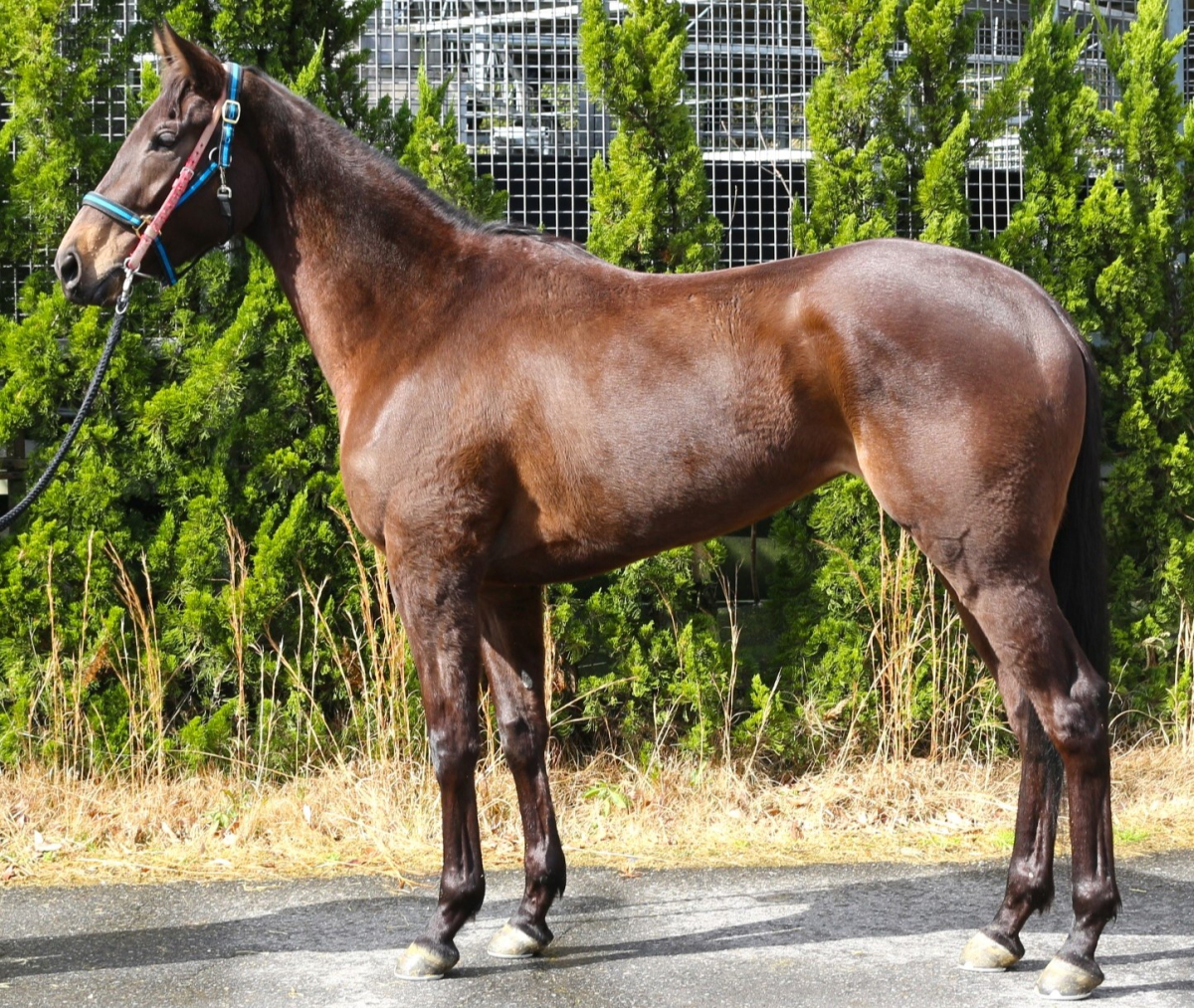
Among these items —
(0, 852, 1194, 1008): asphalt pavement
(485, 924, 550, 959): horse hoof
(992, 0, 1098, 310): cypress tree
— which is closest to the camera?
(0, 852, 1194, 1008): asphalt pavement

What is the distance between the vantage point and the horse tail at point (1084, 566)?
Answer: 372cm

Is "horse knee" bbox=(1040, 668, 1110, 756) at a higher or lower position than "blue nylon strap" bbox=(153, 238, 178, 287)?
lower

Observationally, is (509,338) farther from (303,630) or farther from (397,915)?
(303,630)

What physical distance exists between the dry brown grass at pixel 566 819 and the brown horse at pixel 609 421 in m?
1.14

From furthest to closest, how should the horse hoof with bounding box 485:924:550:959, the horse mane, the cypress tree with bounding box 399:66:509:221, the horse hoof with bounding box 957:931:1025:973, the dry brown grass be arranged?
the cypress tree with bounding box 399:66:509:221, the dry brown grass, the horse mane, the horse hoof with bounding box 485:924:550:959, the horse hoof with bounding box 957:931:1025:973

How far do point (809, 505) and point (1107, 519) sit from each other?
1378mm

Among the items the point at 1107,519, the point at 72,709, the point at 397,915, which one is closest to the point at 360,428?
the point at 397,915

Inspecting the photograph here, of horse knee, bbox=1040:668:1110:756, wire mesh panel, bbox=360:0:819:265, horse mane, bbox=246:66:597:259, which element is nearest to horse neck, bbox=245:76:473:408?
horse mane, bbox=246:66:597:259

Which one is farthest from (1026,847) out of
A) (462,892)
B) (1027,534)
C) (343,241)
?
(343,241)

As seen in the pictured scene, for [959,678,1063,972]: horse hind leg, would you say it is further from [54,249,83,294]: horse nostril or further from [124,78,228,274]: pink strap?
[54,249,83,294]: horse nostril

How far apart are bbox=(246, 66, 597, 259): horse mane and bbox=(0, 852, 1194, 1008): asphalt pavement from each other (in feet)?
6.99

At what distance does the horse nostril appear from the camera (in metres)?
3.83

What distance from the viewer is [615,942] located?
399cm

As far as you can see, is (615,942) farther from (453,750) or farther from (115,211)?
(115,211)
